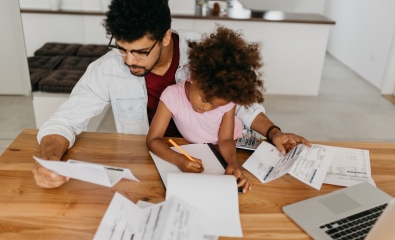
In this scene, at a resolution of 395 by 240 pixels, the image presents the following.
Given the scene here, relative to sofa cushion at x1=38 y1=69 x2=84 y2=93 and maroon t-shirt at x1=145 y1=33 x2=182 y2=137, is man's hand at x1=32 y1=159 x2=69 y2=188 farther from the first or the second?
sofa cushion at x1=38 y1=69 x2=84 y2=93

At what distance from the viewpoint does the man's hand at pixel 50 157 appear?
1.00m

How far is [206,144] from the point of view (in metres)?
1.29

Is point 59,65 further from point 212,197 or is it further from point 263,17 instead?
point 212,197

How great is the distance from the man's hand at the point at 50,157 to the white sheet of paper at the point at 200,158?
0.91 ft

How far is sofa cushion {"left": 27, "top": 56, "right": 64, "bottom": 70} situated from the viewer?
2799 millimetres

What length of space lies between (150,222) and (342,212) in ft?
1.66

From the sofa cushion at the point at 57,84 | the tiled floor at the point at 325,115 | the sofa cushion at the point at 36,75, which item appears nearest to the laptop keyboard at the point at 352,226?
the tiled floor at the point at 325,115

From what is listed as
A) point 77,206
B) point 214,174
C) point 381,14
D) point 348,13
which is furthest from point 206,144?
point 348,13

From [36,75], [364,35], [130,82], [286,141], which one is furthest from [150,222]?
[364,35]

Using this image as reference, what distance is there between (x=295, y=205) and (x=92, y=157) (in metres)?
0.65

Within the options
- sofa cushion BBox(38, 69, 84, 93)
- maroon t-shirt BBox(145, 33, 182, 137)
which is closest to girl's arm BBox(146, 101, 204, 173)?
maroon t-shirt BBox(145, 33, 182, 137)

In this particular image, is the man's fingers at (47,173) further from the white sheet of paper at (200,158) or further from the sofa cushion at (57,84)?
the sofa cushion at (57,84)

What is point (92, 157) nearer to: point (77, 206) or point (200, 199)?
point (77, 206)

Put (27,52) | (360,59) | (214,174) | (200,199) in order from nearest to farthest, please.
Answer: (200,199)
(214,174)
(27,52)
(360,59)
